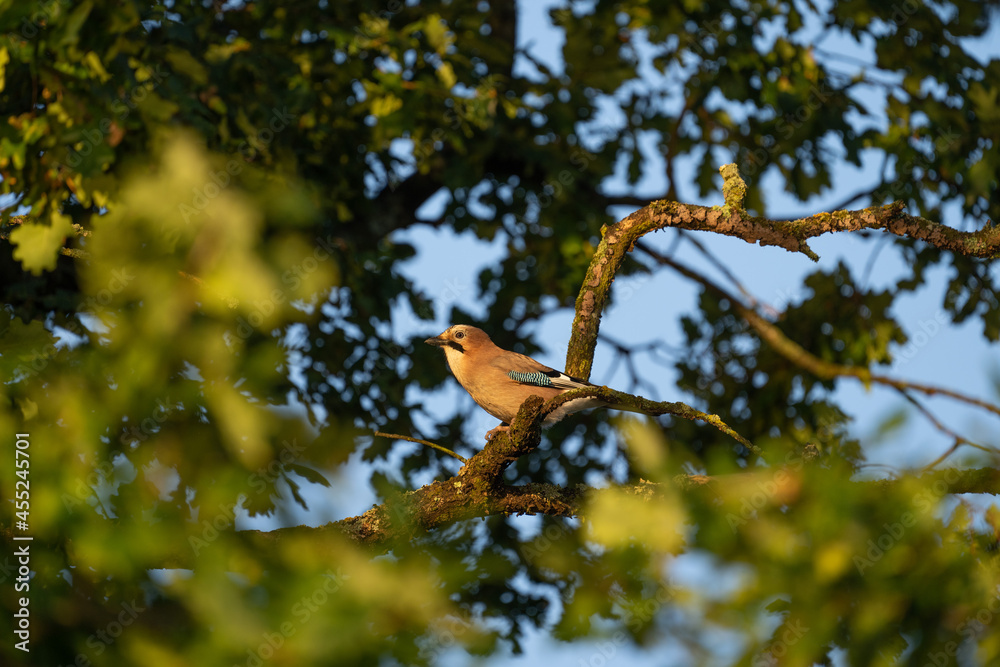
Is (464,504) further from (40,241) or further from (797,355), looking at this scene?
(797,355)

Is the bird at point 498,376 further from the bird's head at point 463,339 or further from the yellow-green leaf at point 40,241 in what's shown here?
the yellow-green leaf at point 40,241

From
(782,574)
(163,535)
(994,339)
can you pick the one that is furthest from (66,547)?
(994,339)

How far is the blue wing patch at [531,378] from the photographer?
19.2ft

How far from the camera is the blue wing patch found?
5.87 meters

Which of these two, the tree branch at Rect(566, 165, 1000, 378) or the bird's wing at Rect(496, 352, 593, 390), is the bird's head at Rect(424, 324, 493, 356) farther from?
the tree branch at Rect(566, 165, 1000, 378)

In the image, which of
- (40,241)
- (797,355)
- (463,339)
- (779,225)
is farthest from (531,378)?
(797,355)

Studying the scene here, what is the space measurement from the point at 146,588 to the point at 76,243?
4.52 m

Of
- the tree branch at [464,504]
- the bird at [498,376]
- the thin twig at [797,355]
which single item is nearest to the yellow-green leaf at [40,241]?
the tree branch at [464,504]

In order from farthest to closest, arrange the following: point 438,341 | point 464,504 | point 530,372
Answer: point 438,341
point 530,372
point 464,504

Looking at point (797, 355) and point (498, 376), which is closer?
point (498, 376)

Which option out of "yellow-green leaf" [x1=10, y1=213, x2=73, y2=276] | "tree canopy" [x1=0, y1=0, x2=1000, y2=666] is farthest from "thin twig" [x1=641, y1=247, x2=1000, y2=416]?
"yellow-green leaf" [x1=10, y1=213, x2=73, y2=276]

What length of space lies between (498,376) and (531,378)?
11.3 inches

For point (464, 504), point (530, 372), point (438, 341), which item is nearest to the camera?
point (464, 504)

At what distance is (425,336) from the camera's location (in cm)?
869
